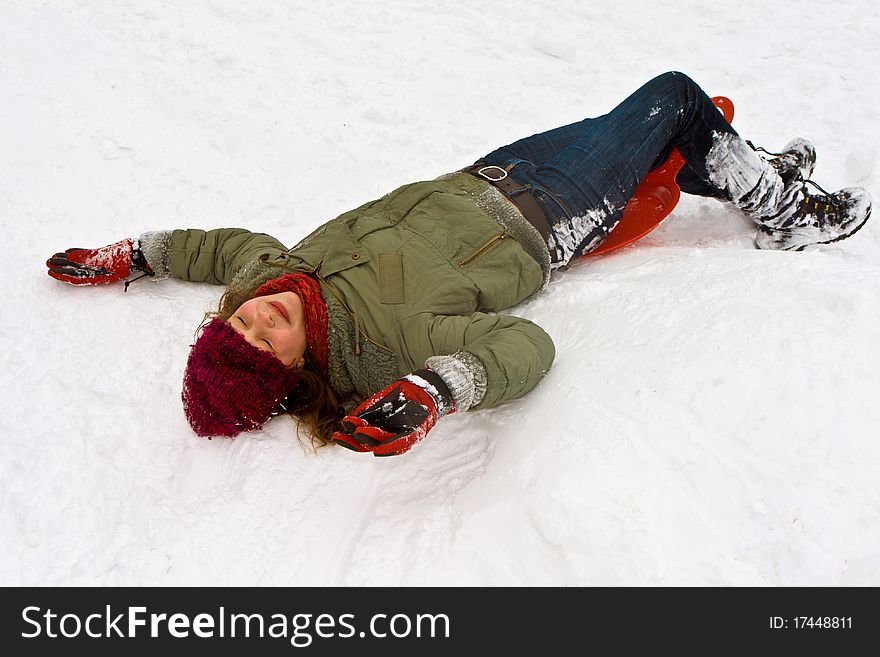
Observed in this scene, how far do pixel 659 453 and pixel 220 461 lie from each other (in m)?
1.32

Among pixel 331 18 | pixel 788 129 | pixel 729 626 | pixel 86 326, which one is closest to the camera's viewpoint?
pixel 729 626

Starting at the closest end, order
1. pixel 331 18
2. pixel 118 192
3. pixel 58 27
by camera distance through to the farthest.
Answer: pixel 118 192, pixel 58 27, pixel 331 18

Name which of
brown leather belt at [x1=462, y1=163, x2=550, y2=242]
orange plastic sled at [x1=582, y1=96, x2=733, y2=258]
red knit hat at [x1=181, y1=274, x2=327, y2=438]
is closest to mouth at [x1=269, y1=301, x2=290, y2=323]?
red knit hat at [x1=181, y1=274, x2=327, y2=438]

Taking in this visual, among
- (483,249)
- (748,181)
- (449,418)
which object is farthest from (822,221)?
(449,418)

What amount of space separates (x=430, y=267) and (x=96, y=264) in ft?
4.41

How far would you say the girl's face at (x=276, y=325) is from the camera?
227cm

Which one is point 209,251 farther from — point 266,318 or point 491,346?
point 491,346

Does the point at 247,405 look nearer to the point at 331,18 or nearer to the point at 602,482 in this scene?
the point at 602,482

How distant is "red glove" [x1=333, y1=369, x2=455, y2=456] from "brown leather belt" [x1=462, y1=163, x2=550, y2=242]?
1051 mm

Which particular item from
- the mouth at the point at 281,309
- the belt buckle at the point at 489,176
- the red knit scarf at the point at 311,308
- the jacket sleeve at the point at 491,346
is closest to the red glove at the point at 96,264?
the red knit scarf at the point at 311,308

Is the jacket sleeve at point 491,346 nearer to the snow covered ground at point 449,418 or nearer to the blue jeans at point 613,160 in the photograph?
the snow covered ground at point 449,418

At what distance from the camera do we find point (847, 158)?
371cm

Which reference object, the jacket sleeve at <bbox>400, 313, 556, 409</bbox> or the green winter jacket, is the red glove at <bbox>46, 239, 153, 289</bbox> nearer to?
the green winter jacket

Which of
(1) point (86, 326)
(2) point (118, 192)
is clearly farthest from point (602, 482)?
(2) point (118, 192)
